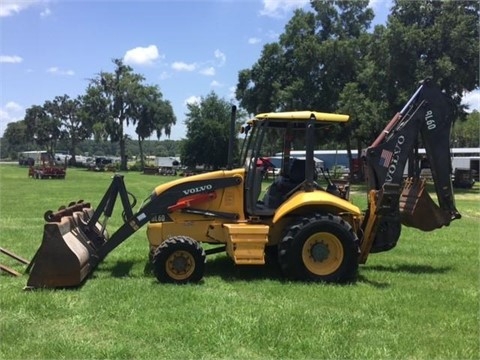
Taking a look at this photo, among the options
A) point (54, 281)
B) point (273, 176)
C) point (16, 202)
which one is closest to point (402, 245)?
point (273, 176)

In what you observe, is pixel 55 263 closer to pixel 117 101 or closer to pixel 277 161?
pixel 277 161

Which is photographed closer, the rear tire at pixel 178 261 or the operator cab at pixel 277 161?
the rear tire at pixel 178 261

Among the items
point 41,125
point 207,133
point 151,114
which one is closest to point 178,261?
point 207,133

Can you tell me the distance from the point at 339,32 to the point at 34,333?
4472 cm

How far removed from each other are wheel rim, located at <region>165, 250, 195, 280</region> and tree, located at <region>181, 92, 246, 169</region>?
49.2m

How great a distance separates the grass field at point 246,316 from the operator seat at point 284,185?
1.13 metres

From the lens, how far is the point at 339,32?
47094 mm

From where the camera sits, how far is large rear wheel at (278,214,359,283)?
321 inches

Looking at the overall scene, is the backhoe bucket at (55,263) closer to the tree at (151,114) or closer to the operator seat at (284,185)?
the operator seat at (284,185)

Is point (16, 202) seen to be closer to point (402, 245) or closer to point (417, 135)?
point (402, 245)

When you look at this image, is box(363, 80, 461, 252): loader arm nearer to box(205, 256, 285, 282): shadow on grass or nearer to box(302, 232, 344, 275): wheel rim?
box(302, 232, 344, 275): wheel rim

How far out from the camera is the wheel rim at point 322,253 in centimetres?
823

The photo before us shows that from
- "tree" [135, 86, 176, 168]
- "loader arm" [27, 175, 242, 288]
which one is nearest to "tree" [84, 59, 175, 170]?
"tree" [135, 86, 176, 168]

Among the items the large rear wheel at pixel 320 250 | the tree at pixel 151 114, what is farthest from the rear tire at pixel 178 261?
the tree at pixel 151 114
